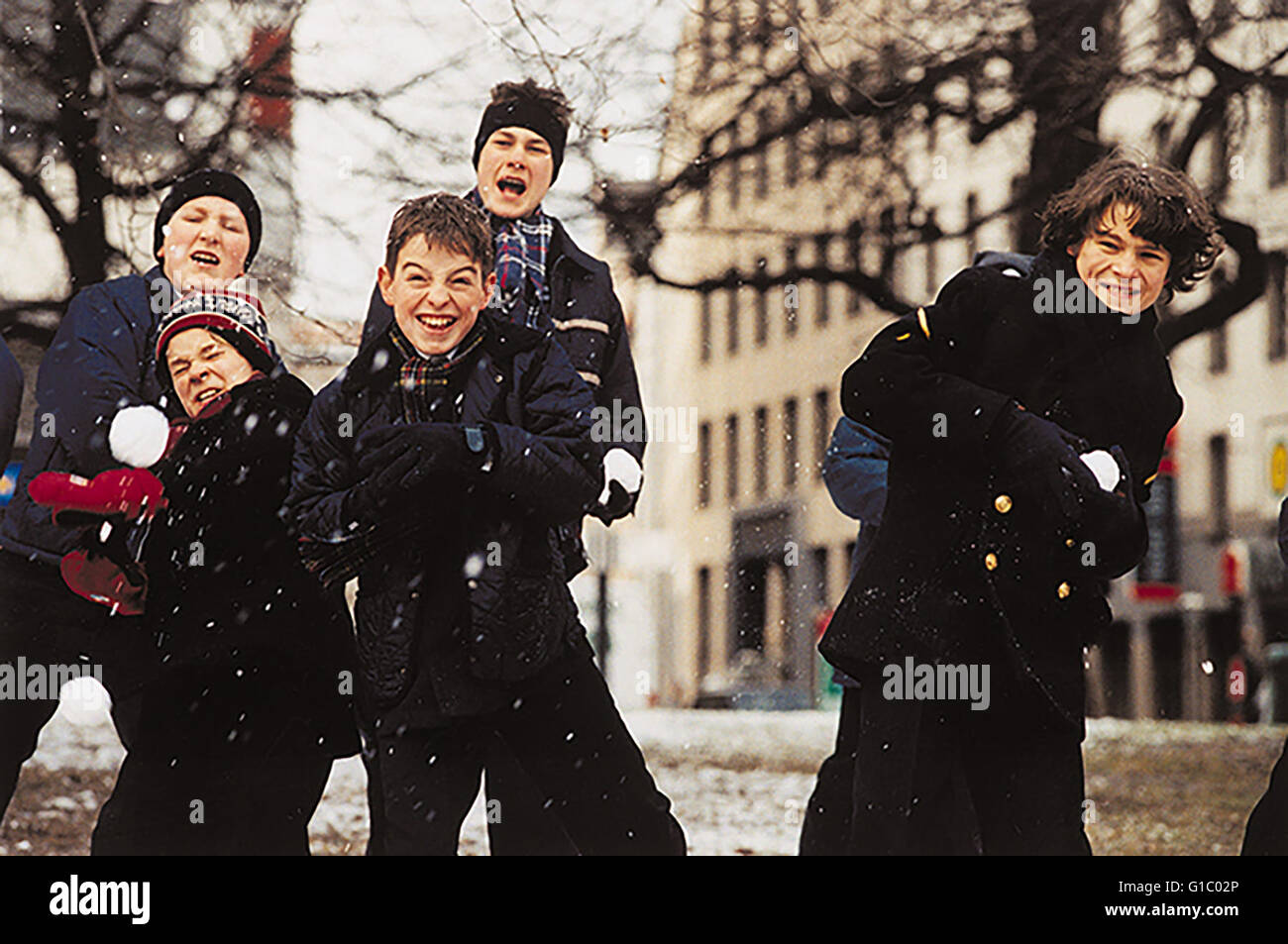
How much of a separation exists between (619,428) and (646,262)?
0.47 meters

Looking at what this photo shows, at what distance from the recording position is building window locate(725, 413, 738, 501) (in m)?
5.09

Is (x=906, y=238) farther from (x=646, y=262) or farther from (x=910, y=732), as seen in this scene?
(x=910, y=732)

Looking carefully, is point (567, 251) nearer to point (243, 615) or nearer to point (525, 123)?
point (525, 123)

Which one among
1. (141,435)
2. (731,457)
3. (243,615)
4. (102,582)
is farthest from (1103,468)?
(102,582)

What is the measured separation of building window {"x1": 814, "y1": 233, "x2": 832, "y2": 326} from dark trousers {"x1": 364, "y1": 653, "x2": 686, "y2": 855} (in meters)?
1.11

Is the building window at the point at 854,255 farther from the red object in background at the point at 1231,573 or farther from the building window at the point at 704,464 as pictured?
the red object in background at the point at 1231,573

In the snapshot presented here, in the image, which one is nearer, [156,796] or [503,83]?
Result: [156,796]

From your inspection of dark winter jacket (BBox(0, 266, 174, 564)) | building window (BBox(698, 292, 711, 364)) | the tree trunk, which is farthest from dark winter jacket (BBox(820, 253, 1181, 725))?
the tree trunk

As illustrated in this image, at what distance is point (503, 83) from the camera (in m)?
5.10

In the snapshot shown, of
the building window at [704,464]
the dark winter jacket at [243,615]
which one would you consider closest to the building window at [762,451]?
the building window at [704,464]

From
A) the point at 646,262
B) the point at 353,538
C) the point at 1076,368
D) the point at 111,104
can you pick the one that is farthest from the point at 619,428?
the point at 111,104

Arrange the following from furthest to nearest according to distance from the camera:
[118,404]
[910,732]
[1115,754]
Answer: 1. [1115,754]
2. [118,404]
3. [910,732]

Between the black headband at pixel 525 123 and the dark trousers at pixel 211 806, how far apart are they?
158cm
